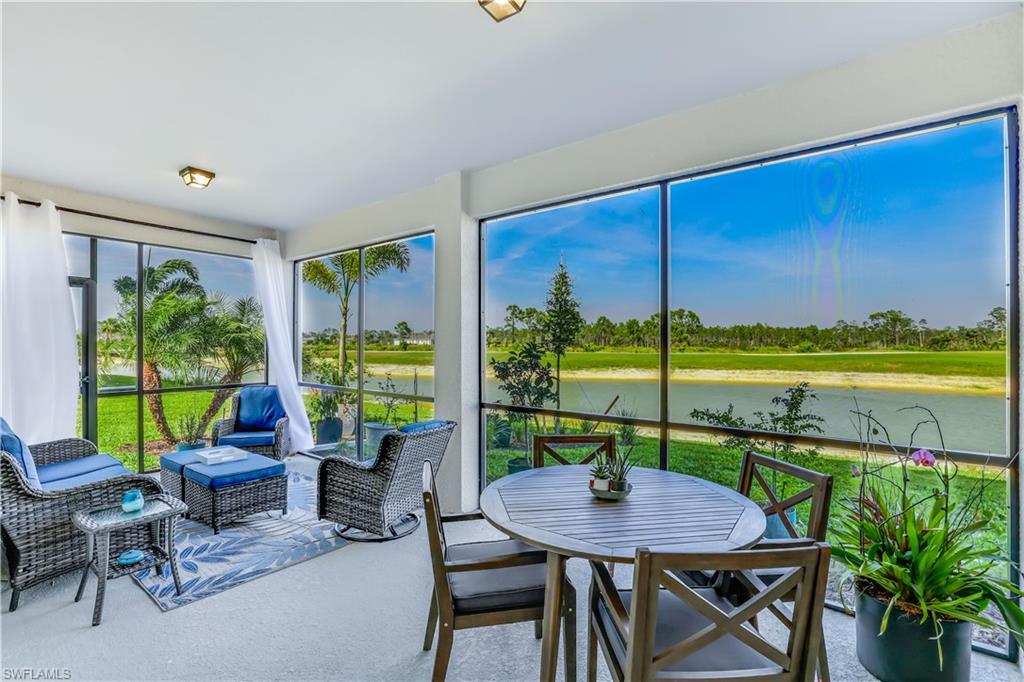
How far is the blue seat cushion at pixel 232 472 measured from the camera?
340 centimetres

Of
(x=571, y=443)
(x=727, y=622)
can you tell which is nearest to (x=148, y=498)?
(x=571, y=443)

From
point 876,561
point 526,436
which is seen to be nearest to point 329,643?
point 526,436

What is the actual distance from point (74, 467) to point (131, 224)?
2.50 meters

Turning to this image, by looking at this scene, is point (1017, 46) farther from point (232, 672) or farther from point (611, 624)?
point (232, 672)

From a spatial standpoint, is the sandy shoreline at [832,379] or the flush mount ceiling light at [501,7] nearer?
the flush mount ceiling light at [501,7]

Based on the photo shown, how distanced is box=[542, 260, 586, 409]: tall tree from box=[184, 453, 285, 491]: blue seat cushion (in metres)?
2.29

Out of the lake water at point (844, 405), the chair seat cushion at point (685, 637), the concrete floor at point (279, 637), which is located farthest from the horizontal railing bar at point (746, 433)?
the chair seat cushion at point (685, 637)

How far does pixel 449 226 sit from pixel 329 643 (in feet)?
9.75

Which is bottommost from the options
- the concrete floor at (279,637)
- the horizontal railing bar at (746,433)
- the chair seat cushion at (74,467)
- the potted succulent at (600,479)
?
the concrete floor at (279,637)

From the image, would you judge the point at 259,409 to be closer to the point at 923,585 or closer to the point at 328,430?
the point at 328,430


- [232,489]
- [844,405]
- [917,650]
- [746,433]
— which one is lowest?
[917,650]

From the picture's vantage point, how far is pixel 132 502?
263 cm

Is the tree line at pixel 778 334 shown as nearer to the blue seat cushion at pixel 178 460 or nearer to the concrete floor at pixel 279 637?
the concrete floor at pixel 279 637

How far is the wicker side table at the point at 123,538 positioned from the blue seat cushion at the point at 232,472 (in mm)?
469
